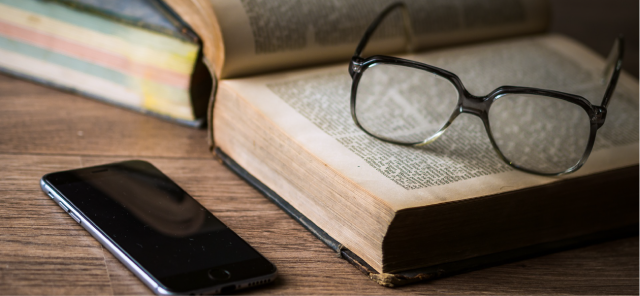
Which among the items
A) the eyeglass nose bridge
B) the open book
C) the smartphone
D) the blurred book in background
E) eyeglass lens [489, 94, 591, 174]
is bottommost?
the smartphone

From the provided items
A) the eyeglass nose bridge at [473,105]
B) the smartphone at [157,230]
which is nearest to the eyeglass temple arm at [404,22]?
the eyeglass nose bridge at [473,105]

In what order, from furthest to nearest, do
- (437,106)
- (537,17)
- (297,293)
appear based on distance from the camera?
(537,17) → (437,106) → (297,293)

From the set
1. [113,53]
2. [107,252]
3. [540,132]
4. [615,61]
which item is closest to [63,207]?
[107,252]

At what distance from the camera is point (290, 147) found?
0.56 m

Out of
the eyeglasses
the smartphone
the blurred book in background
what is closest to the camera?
the smartphone

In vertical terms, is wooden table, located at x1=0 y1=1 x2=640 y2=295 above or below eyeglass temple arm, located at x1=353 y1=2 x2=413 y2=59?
below

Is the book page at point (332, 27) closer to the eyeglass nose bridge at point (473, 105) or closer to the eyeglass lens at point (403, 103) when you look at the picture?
the eyeglass lens at point (403, 103)

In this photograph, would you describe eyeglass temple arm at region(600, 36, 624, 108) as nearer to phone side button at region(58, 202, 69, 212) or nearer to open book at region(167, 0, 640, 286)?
open book at region(167, 0, 640, 286)

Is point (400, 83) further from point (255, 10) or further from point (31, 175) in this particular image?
point (31, 175)

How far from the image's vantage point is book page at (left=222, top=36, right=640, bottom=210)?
52cm

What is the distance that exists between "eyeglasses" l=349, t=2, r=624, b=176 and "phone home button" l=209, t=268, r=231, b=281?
22 centimetres

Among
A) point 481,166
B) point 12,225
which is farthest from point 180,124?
point 481,166

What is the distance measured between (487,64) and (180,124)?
1.35ft

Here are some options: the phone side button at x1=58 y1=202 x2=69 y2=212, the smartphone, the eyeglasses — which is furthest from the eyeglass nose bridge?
the phone side button at x1=58 y1=202 x2=69 y2=212
